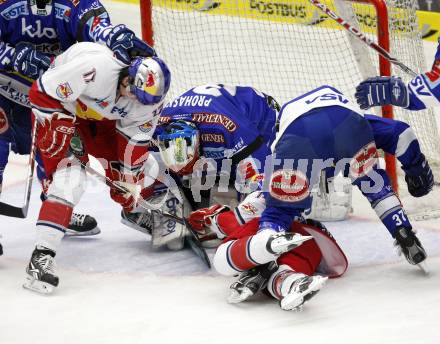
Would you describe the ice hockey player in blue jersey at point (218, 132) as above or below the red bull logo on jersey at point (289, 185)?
below

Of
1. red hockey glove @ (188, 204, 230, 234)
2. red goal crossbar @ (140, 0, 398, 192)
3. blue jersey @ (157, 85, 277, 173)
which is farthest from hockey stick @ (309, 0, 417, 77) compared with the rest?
red hockey glove @ (188, 204, 230, 234)

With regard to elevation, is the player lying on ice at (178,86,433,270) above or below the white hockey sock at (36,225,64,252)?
above

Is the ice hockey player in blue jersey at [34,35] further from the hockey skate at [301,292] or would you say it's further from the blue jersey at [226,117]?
the hockey skate at [301,292]

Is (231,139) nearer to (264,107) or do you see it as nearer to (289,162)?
(264,107)

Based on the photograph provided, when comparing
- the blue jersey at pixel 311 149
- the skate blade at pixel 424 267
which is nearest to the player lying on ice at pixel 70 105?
the blue jersey at pixel 311 149

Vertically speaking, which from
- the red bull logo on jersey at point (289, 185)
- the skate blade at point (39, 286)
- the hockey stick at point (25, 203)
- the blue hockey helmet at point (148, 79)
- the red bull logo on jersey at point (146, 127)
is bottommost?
the skate blade at point (39, 286)

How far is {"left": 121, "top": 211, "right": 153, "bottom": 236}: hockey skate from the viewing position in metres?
3.74

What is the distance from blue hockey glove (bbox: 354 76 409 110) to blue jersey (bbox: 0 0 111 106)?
0.99 metres

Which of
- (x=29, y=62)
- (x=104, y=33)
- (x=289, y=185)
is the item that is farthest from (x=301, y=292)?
(x=29, y=62)

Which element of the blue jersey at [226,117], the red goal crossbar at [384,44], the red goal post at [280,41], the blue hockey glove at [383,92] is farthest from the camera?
the red goal post at [280,41]

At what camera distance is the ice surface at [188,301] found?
2.69 metres

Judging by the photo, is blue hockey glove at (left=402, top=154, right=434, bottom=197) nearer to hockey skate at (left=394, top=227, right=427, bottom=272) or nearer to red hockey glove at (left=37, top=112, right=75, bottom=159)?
hockey skate at (left=394, top=227, right=427, bottom=272)

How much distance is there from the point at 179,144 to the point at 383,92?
A: 32.6 inches

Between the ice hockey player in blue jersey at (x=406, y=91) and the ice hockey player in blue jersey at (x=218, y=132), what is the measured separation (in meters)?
0.56
